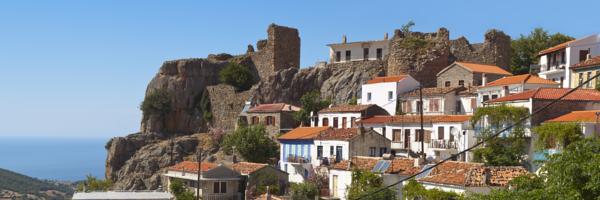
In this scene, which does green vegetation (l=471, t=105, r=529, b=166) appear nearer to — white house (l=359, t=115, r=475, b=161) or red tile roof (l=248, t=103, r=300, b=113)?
white house (l=359, t=115, r=475, b=161)

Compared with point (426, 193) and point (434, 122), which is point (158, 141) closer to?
point (434, 122)

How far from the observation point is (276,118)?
6322 cm

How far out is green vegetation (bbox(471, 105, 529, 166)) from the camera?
39625 millimetres

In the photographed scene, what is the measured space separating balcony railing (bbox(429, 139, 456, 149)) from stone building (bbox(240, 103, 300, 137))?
17909 millimetres

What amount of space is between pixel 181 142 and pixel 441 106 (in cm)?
2694

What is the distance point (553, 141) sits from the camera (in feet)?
121

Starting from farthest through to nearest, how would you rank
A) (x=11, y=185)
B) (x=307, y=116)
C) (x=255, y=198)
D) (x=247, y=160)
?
(x=11, y=185), (x=307, y=116), (x=247, y=160), (x=255, y=198)

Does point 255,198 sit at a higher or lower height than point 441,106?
lower

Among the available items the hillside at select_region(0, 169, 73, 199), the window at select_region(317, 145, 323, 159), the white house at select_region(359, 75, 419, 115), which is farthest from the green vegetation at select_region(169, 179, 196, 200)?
the hillside at select_region(0, 169, 73, 199)

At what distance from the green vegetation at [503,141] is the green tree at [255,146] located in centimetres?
1979

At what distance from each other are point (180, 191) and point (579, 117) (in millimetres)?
22444

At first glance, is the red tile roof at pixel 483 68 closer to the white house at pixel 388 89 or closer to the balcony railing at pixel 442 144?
the white house at pixel 388 89

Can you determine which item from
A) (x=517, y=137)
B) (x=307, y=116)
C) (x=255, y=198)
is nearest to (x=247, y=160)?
(x=307, y=116)

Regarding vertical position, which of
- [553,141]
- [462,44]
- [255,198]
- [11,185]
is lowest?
[11,185]
